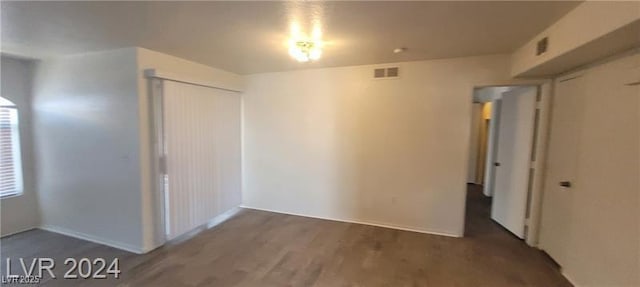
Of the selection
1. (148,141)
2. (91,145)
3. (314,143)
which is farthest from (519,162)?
(91,145)

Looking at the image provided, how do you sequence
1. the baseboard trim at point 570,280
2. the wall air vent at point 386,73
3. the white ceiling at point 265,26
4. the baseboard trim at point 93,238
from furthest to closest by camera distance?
the wall air vent at point 386,73, the baseboard trim at point 93,238, the baseboard trim at point 570,280, the white ceiling at point 265,26

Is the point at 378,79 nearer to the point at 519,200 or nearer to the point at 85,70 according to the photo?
the point at 519,200

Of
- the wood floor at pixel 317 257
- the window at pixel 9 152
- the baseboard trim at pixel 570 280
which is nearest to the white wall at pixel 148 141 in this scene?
the wood floor at pixel 317 257

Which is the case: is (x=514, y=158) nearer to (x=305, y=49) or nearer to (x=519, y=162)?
(x=519, y=162)

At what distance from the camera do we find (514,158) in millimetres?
3777

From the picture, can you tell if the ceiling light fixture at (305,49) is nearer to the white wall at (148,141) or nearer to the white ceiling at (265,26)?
the white ceiling at (265,26)

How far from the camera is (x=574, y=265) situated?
2646 mm

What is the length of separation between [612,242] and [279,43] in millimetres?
3421

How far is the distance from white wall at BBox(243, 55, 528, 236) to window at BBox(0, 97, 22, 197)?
10.1 ft

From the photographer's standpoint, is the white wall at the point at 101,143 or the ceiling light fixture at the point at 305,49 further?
the white wall at the point at 101,143

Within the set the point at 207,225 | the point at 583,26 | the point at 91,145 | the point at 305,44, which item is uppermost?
the point at 305,44

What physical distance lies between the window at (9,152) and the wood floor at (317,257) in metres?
0.68

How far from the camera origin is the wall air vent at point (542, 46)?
96.6 inches

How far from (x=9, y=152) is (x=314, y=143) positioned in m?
4.25
